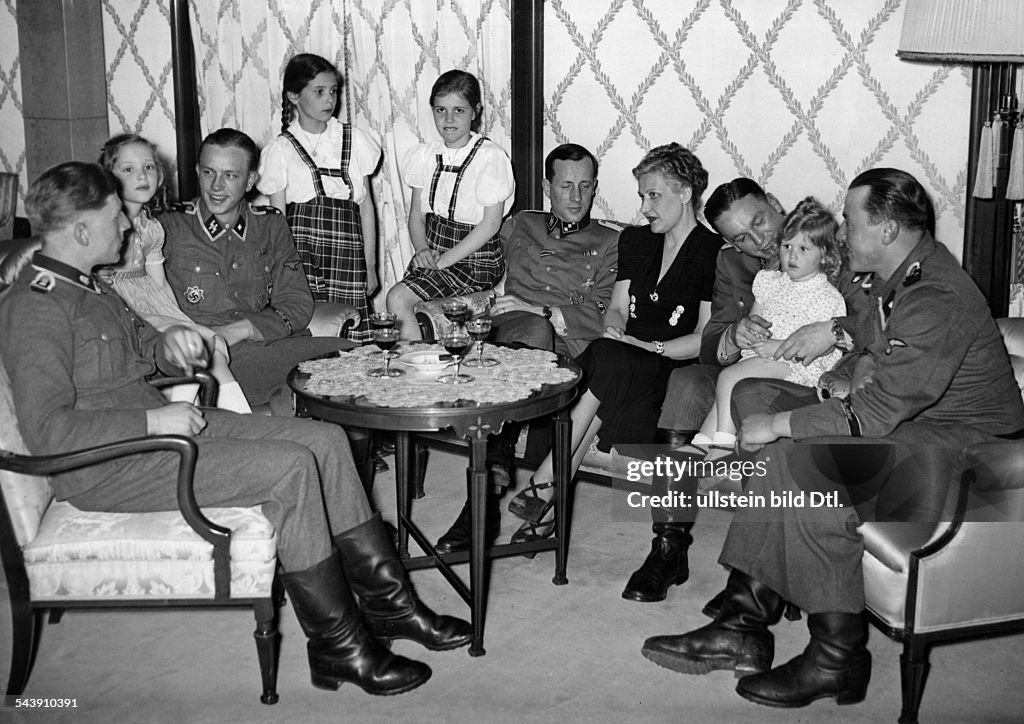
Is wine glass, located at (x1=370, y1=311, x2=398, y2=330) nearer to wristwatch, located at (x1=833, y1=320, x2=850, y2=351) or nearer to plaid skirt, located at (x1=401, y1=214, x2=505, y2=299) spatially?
wristwatch, located at (x1=833, y1=320, x2=850, y2=351)

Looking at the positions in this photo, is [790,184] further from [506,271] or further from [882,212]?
[882,212]

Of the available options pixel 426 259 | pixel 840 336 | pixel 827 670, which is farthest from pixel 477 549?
pixel 426 259

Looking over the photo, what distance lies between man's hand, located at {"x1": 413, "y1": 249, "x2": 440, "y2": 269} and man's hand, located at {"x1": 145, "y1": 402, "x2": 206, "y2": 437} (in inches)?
80.3

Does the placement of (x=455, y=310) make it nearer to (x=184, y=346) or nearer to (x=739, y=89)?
(x=184, y=346)

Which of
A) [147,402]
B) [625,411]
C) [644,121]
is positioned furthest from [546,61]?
[147,402]

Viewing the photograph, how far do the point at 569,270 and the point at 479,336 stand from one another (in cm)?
130

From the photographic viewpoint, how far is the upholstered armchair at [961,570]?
2.37 meters

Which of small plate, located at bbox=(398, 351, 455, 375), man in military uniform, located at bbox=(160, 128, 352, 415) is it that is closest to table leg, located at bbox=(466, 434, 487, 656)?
small plate, located at bbox=(398, 351, 455, 375)

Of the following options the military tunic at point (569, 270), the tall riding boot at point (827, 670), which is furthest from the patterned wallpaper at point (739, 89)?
the tall riding boot at point (827, 670)

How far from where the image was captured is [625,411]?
3.49m

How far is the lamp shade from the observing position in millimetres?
2846

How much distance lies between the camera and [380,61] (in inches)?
190

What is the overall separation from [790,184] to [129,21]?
12.1ft

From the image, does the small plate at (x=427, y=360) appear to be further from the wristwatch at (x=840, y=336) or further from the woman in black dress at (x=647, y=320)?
the wristwatch at (x=840, y=336)
